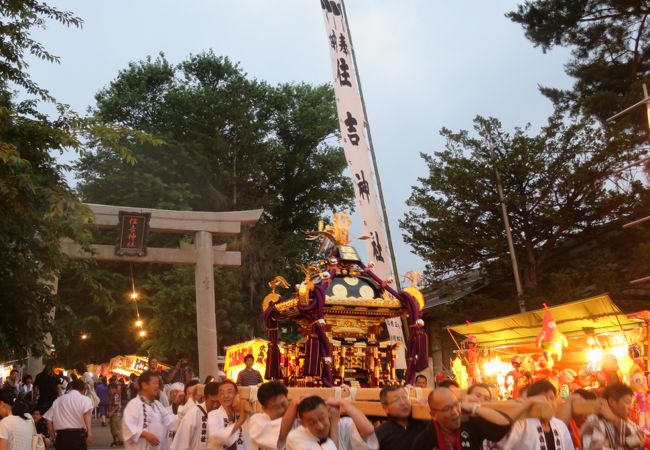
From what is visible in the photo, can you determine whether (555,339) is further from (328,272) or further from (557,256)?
(557,256)

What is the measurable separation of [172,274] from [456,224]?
37.2 feet

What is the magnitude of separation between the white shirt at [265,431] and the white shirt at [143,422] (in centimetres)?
218

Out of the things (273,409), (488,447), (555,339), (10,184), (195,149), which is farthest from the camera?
(195,149)

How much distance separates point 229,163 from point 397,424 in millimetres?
26694

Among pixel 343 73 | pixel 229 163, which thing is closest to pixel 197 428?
pixel 343 73

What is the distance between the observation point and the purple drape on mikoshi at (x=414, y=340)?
378 inches

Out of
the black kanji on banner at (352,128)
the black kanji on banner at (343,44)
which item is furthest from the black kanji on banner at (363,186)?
the black kanji on banner at (343,44)

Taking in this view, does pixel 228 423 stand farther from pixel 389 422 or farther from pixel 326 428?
pixel 389 422

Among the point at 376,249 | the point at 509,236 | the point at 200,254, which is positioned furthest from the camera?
the point at 200,254

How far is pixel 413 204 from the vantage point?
19.3 metres

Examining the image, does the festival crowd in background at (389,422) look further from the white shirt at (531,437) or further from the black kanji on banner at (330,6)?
the black kanji on banner at (330,6)

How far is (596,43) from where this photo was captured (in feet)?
55.3

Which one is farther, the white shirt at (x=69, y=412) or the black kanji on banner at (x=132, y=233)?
the black kanji on banner at (x=132, y=233)

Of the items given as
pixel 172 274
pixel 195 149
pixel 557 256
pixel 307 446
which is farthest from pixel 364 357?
pixel 195 149
